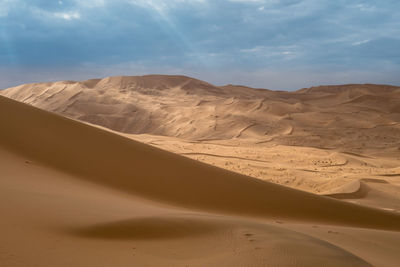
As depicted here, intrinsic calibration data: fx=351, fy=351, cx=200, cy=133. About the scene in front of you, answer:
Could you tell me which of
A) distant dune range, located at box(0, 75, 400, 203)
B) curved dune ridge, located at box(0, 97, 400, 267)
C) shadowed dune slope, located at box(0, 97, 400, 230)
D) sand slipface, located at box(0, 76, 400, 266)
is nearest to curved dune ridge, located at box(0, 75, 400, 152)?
distant dune range, located at box(0, 75, 400, 203)

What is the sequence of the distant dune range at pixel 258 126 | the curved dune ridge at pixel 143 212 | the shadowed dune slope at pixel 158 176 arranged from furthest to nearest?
1. the distant dune range at pixel 258 126
2. the shadowed dune slope at pixel 158 176
3. the curved dune ridge at pixel 143 212

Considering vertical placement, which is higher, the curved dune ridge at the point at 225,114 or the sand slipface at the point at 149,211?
the curved dune ridge at the point at 225,114

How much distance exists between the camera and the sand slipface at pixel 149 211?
8.25 ft

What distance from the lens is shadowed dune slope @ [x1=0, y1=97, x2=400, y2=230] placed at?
5.35 m

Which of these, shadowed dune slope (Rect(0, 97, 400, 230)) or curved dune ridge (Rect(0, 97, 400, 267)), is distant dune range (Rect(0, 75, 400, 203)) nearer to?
shadowed dune slope (Rect(0, 97, 400, 230))

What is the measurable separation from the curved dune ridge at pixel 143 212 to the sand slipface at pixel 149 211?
2 centimetres

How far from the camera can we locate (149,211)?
12.4ft

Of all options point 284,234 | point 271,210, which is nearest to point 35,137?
point 271,210

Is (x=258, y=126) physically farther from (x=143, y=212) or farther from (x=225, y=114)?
(x=143, y=212)

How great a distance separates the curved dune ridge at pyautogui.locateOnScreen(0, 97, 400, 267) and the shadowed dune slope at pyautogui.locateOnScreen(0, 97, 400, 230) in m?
0.02

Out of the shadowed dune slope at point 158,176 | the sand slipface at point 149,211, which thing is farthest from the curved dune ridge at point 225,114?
the shadowed dune slope at point 158,176

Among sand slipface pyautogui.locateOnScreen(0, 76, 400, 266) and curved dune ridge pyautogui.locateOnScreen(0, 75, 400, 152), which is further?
curved dune ridge pyautogui.locateOnScreen(0, 75, 400, 152)

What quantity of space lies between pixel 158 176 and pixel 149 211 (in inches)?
83.0

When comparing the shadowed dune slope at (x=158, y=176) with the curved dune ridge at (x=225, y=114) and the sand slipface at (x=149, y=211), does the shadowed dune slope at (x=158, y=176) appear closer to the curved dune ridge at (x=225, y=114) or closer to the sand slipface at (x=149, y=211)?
the sand slipface at (x=149, y=211)
